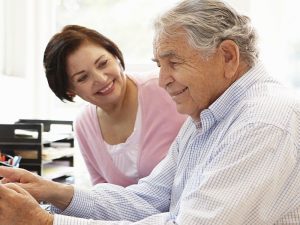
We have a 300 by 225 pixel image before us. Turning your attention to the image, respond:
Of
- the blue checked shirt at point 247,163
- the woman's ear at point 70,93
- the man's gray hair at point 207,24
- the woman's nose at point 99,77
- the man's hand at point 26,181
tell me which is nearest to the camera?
the blue checked shirt at point 247,163

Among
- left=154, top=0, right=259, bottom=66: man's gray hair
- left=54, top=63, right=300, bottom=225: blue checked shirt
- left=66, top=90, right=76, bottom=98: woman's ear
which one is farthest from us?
left=66, top=90, right=76, bottom=98: woman's ear

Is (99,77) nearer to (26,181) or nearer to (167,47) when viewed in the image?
(26,181)

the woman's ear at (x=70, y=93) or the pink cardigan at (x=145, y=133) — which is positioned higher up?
the woman's ear at (x=70, y=93)

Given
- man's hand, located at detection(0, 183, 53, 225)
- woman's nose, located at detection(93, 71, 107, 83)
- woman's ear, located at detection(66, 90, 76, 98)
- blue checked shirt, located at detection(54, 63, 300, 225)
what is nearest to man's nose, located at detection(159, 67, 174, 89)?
blue checked shirt, located at detection(54, 63, 300, 225)

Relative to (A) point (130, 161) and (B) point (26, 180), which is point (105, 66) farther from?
(B) point (26, 180)

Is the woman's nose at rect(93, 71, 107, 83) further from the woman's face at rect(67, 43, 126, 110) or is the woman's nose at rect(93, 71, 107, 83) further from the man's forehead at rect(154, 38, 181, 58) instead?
the man's forehead at rect(154, 38, 181, 58)

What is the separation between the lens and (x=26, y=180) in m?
1.31

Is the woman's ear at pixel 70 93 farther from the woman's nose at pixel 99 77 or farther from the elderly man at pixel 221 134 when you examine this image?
the elderly man at pixel 221 134

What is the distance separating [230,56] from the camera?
109cm

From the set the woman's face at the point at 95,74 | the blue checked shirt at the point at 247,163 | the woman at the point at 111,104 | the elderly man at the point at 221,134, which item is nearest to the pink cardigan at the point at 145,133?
the woman at the point at 111,104

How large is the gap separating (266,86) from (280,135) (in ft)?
0.56

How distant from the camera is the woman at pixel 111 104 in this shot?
171 centimetres

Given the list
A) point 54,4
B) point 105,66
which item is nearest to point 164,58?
point 105,66

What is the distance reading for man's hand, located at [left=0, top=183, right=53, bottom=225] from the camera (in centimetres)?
101
